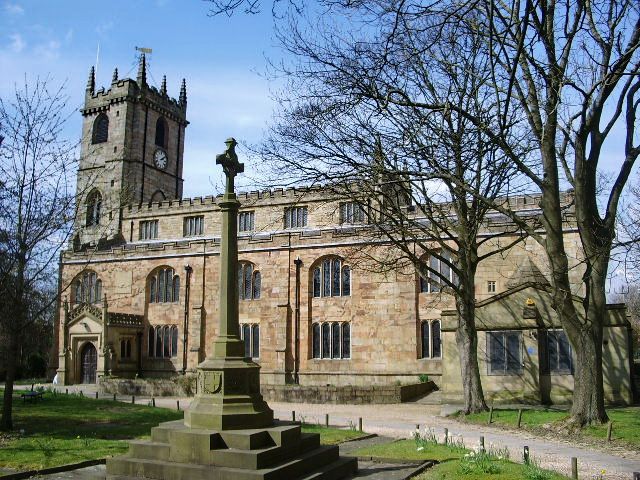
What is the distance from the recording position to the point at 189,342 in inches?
1479

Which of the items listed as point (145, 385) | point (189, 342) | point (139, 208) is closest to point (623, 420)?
point (145, 385)

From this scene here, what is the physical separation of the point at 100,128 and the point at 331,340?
3031cm

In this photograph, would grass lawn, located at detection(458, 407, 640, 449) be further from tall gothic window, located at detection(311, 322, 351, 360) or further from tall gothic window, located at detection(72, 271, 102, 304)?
tall gothic window, located at detection(72, 271, 102, 304)

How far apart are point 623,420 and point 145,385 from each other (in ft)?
73.4

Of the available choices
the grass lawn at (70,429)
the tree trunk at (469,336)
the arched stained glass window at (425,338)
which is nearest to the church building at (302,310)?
the arched stained glass window at (425,338)

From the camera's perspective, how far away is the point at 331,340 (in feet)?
111

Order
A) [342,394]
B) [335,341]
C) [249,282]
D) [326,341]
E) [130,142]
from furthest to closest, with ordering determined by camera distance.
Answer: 1. [130,142]
2. [249,282]
3. [326,341]
4. [335,341]
5. [342,394]

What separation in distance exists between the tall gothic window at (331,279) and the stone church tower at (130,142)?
19.9 m

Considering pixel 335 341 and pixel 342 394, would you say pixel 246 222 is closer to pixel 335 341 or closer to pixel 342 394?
pixel 335 341

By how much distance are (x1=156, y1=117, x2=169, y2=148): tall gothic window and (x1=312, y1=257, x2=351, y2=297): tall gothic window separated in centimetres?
2495

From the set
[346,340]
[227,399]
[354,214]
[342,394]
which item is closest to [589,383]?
[227,399]

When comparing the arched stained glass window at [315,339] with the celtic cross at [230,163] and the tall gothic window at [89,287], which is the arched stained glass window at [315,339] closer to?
the tall gothic window at [89,287]

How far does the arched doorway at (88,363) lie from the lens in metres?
38.0

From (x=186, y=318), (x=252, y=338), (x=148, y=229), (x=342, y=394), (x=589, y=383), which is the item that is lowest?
(x=342, y=394)
